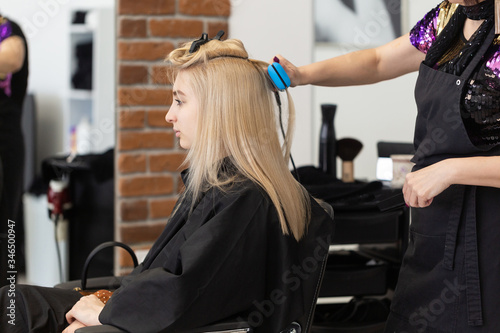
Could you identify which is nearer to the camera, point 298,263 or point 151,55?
point 298,263

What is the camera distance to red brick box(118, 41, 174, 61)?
89.5 inches

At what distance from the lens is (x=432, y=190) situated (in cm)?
120

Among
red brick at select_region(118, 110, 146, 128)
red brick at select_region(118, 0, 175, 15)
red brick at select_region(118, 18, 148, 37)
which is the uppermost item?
red brick at select_region(118, 0, 175, 15)

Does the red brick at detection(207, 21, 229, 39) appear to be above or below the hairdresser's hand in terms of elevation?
above

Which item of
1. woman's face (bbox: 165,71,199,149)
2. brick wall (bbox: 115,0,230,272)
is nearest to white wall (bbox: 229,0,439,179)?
brick wall (bbox: 115,0,230,272)

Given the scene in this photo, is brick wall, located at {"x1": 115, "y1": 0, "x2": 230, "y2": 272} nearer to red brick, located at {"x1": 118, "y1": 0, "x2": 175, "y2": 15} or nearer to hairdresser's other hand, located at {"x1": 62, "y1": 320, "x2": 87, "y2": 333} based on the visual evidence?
red brick, located at {"x1": 118, "y1": 0, "x2": 175, "y2": 15}

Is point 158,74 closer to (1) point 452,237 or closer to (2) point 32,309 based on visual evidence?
(2) point 32,309

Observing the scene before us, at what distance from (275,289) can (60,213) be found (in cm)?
127

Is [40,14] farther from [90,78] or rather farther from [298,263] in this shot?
[298,263]

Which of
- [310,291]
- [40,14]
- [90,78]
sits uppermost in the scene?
[40,14]

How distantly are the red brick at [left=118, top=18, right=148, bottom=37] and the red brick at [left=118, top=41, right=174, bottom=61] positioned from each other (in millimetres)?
32

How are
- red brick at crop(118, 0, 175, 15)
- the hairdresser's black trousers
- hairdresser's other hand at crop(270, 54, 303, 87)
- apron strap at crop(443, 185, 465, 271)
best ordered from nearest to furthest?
apron strap at crop(443, 185, 465, 271) < the hairdresser's black trousers < hairdresser's other hand at crop(270, 54, 303, 87) < red brick at crop(118, 0, 175, 15)

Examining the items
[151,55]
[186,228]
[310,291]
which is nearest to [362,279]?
[310,291]

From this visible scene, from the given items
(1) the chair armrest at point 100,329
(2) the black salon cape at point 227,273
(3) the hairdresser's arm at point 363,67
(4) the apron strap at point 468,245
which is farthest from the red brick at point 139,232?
(4) the apron strap at point 468,245
